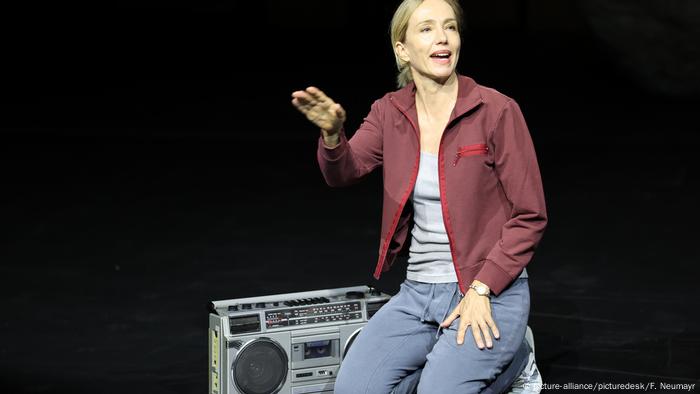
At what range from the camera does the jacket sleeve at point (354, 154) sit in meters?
3.16

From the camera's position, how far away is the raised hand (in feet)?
9.71

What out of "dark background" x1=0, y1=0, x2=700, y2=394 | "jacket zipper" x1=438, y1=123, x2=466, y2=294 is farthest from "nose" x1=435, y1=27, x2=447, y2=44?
"dark background" x1=0, y1=0, x2=700, y2=394

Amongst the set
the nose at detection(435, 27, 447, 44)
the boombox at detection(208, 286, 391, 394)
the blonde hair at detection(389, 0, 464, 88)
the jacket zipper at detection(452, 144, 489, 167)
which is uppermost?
the blonde hair at detection(389, 0, 464, 88)

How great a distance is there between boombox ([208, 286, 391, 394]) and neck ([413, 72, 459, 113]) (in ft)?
2.29

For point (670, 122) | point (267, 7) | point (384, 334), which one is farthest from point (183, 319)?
point (267, 7)

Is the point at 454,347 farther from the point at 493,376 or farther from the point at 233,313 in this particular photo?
the point at 233,313

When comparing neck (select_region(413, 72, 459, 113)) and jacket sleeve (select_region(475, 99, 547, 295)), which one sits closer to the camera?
jacket sleeve (select_region(475, 99, 547, 295))

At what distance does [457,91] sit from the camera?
3.24 meters

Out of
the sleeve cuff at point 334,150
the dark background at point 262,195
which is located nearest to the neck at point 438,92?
the sleeve cuff at point 334,150

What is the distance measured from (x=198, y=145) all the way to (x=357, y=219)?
2.78 meters

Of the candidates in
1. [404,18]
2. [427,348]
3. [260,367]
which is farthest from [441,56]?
[260,367]

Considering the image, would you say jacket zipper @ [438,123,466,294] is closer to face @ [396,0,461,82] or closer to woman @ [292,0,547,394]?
woman @ [292,0,547,394]

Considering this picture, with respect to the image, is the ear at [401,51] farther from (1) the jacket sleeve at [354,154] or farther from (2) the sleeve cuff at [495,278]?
(2) the sleeve cuff at [495,278]

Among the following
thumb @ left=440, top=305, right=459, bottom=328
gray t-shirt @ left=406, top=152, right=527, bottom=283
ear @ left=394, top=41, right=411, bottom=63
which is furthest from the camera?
ear @ left=394, top=41, right=411, bottom=63
